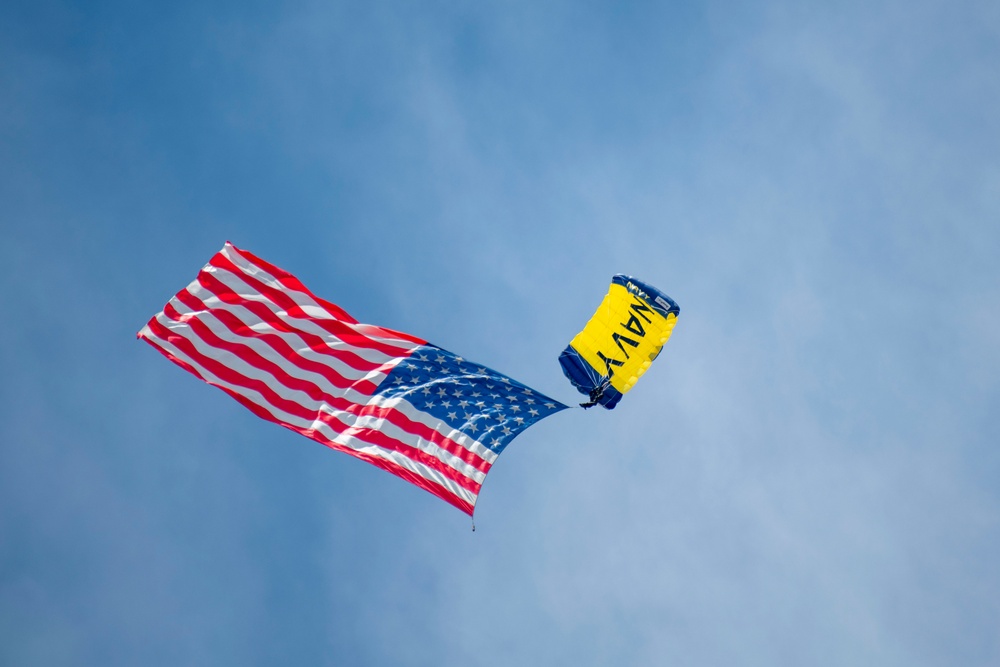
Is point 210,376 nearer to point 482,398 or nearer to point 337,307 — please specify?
point 337,307

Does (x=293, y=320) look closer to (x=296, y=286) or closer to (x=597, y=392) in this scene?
(x=296, y=286)

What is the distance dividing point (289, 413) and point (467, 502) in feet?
16.5

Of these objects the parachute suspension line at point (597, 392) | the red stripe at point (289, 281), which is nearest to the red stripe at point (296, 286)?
the red stripe at point (289, 281)

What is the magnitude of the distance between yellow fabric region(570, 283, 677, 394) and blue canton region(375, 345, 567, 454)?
25.5 ft

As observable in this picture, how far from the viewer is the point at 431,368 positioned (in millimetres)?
23391

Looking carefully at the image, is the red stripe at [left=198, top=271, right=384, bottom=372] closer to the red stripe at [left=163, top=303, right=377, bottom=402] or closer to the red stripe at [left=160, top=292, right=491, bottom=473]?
the red stripe at [left=160, top=292, right=491, bottom=473]

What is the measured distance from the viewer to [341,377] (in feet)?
76.3

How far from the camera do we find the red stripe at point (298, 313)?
77.0 feet

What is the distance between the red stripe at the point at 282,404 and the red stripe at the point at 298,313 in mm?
1831

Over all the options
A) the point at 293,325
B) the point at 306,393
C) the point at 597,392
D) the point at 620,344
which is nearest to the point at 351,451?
the point at 306,393

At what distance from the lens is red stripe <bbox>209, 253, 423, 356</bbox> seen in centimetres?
2348

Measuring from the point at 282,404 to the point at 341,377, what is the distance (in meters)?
1.65

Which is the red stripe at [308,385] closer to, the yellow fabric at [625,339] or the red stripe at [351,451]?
the red stripe at [351,451]

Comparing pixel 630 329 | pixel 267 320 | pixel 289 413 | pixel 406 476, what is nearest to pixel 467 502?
pixel 406 476
